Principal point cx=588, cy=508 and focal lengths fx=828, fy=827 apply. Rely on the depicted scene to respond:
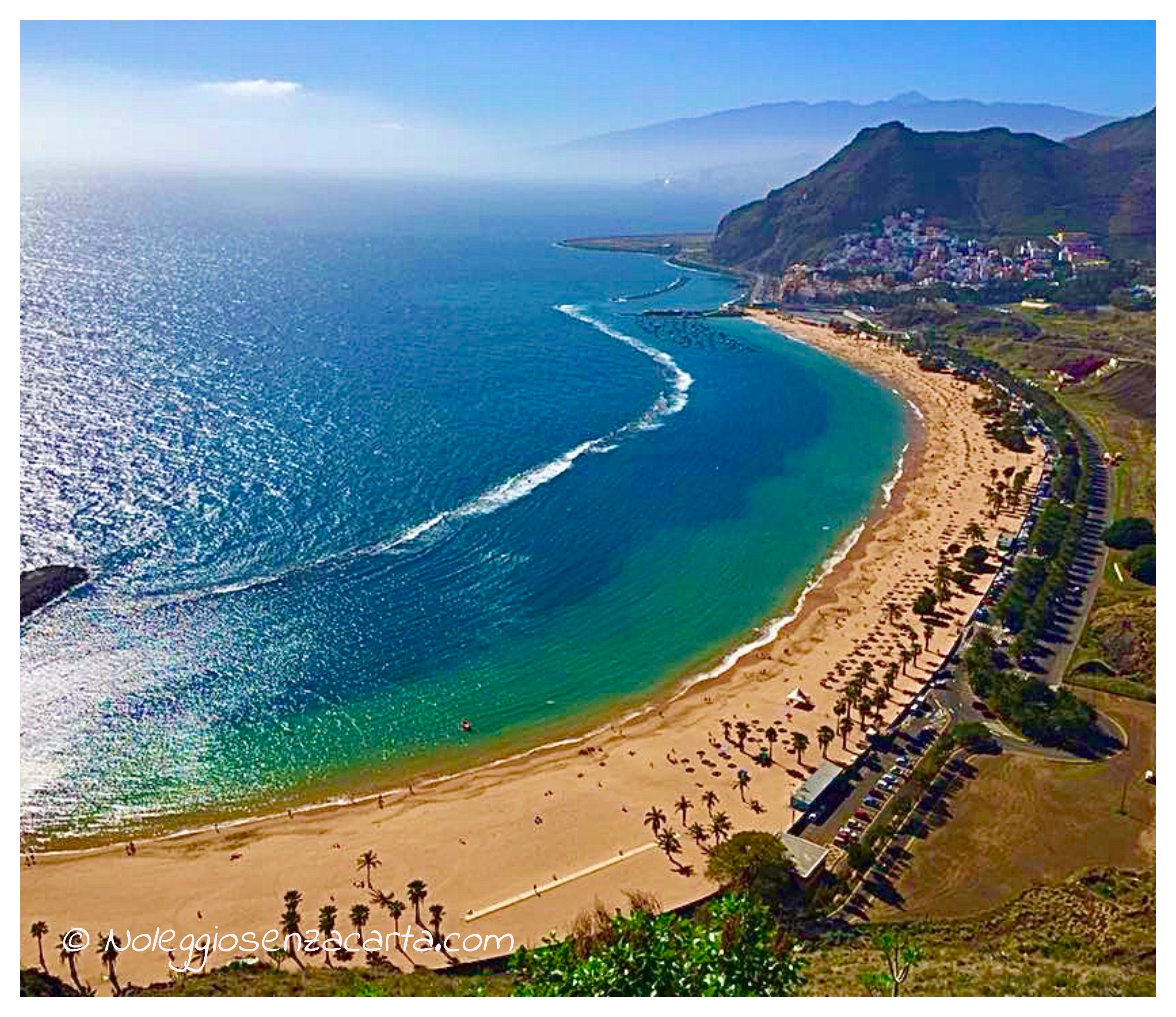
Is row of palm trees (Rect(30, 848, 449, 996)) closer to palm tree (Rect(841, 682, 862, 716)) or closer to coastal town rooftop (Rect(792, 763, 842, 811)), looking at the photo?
coastal town rooftop (Rect(792, 763, 842, 811))

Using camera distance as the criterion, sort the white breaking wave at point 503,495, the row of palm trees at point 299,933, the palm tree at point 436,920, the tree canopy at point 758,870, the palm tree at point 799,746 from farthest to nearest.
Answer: the white breaking wave at point 503,495 → the palm tree at point 799,746 → the tree canopy at point 758,870 → the palm tree at point 436,920 → the row of palm trees at point 299,933

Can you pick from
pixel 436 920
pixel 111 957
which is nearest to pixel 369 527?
pixel 436 920

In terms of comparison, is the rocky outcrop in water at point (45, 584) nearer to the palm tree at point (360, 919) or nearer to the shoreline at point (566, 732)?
the shoreline at point (566, 732)

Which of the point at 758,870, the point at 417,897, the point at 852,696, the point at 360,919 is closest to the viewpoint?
the point at 360,919

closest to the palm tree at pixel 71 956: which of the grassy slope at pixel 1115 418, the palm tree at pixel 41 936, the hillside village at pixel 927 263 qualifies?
the palm tree at pixel 41 936

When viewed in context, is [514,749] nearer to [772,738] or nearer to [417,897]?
[417,897]

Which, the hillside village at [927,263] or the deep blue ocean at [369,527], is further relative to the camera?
the hillside village at [927,263]
